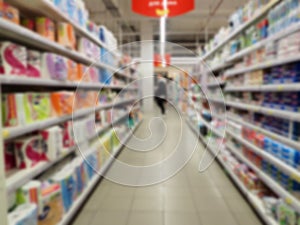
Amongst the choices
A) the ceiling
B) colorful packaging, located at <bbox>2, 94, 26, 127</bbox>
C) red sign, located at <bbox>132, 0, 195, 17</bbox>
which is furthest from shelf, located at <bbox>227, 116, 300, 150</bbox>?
the ceiling

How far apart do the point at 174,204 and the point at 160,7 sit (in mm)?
2120

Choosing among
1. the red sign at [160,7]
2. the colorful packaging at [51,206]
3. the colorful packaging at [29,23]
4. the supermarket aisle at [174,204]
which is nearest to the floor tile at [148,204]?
the supermarket aisle at [174,204]

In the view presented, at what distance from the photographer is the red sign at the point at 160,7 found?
271cm

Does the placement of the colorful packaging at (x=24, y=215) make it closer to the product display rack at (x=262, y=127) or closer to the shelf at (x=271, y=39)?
the product display rack at (x=262, y=127)

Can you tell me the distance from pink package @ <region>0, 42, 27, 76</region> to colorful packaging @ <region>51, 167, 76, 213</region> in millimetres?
836

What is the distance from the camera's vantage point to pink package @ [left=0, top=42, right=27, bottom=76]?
1.38m

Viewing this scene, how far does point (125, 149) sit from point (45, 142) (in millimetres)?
2760

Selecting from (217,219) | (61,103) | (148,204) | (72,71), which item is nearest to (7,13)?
(61,103)

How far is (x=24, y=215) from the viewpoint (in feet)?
4.41

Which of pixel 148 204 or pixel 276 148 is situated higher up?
pixel 276 148

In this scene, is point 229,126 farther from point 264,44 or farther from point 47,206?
point 47,206

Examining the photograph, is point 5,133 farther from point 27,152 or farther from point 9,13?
point 9,13

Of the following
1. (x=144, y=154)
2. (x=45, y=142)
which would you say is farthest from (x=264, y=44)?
(x=144, y=154)

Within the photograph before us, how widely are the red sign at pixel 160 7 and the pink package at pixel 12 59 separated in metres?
1.60
